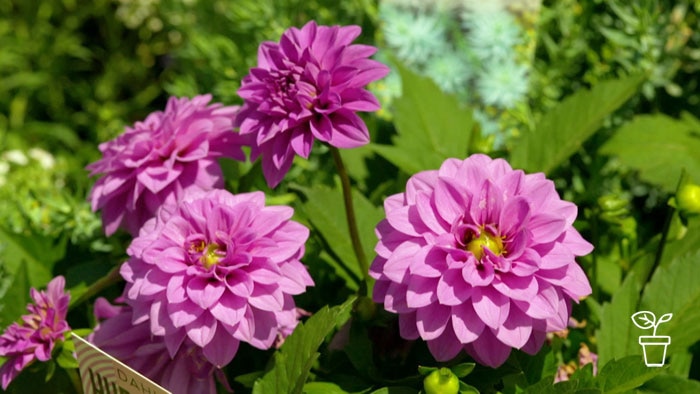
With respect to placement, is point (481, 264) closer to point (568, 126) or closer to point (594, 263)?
point (594, 263)

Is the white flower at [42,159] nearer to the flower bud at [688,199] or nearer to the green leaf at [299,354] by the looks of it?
the green leaf at [299,354]

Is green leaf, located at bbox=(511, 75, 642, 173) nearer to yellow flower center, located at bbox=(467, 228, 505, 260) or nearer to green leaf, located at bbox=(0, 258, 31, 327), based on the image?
yellow flower center, located at bbox=(467, 228, 505, 260)

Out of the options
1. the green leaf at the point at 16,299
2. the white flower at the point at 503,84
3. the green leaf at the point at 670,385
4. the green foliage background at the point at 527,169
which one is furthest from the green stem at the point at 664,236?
the green leaf at the point at 16,299

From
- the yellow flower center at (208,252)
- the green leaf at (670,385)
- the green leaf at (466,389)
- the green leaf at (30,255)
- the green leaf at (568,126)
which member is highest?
the yellow flower center at (208,252)

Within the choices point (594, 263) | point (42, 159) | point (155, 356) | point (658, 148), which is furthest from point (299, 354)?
point (42, 159)

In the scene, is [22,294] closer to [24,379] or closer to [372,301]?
[24,379]

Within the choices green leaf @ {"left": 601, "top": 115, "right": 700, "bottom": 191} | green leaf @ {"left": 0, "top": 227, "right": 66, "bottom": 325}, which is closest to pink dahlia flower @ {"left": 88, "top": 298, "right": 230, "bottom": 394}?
green leaf @ {"left": 0, "top": 227, "right": 66, "bottom": 325}

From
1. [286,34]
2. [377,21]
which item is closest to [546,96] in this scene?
[377,21]
